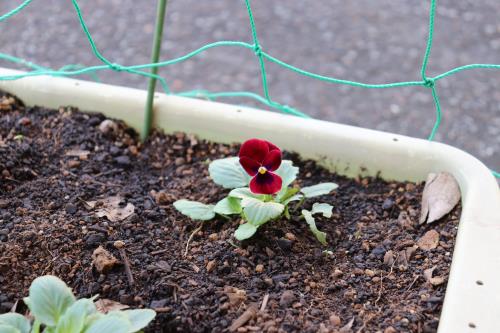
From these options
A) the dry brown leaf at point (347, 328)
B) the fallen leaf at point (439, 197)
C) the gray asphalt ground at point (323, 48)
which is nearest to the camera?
the dry brown leaf at point (347, 328)

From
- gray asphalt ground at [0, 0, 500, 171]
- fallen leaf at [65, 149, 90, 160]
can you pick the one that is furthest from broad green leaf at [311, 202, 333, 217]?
gray asphalt ground at [0, 0, 500, 171]

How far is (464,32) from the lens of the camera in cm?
259

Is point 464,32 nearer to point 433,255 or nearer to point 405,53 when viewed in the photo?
point 405,53

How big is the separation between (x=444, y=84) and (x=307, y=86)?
18.5 inches

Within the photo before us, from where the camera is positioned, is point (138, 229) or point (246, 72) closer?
point (138, 229)

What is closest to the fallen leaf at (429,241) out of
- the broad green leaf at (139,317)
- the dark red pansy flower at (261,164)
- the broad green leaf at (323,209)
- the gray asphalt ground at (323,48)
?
the broad green leaf at (323,209)

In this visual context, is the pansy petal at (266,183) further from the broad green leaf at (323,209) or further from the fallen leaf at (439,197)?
the fallen leaf at (439,197)

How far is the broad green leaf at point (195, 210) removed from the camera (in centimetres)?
112

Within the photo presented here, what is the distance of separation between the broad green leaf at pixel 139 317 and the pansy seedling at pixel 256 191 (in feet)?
0.70

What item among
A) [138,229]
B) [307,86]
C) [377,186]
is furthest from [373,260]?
[307,86]

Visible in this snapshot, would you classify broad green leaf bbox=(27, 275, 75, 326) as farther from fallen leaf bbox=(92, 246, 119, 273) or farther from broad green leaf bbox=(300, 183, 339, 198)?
broad green leaf bbox=(300, 183, 339, 198)

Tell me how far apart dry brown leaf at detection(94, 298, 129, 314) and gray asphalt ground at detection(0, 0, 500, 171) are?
139 centimetres

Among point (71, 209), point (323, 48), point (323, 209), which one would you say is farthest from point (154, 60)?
point (323, 48)

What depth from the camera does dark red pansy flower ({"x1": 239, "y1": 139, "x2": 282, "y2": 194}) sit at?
3.51ft
